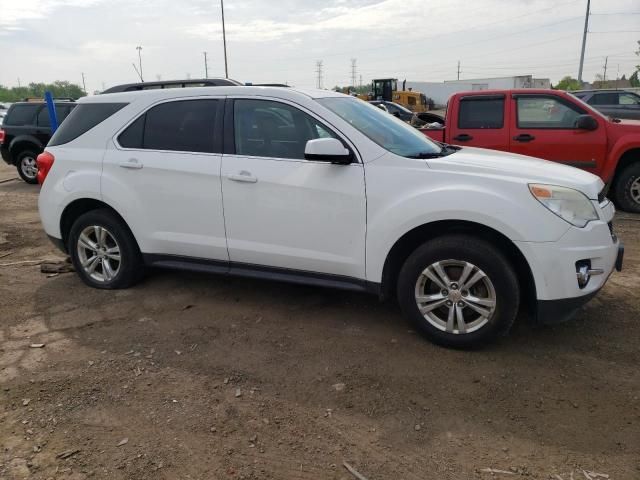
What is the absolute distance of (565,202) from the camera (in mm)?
3332

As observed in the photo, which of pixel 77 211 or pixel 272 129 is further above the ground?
pixel 272 129

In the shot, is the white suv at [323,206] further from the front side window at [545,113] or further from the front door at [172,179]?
the front side window at [545,113]

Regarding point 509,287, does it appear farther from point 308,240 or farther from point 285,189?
point 285,189

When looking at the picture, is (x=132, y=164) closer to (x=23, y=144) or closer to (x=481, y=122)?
(x=481, y=122)

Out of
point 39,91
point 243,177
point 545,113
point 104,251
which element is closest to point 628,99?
point 545,113

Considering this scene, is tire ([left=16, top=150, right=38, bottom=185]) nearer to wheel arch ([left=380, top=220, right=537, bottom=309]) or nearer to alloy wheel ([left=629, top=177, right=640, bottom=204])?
wheel arch ([left=380, top=220, right=537, bottom=309])

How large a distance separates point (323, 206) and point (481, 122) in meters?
4.87

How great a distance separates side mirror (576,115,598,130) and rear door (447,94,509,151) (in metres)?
0.95

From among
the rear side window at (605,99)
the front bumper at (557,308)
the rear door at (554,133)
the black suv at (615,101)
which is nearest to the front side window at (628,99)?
the black suv at (615,101)

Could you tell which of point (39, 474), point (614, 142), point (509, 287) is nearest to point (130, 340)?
point (39, 474)

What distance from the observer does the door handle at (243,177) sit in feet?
13.0

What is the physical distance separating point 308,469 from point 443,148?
2.85 meters

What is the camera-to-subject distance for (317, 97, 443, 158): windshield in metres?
3.87

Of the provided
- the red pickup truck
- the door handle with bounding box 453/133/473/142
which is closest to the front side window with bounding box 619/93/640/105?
the red pickup truck
